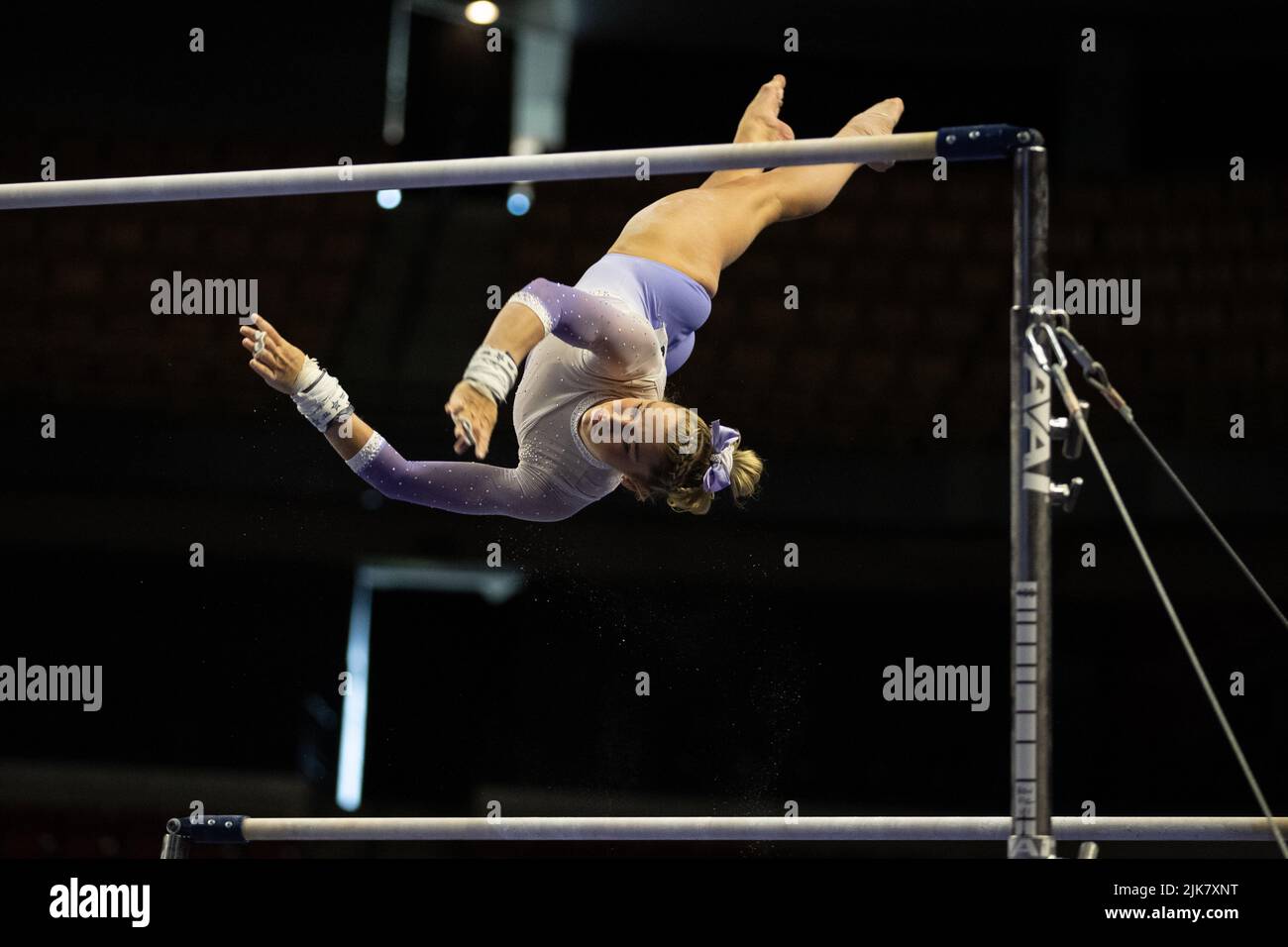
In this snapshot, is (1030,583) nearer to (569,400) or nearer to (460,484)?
(569,400)

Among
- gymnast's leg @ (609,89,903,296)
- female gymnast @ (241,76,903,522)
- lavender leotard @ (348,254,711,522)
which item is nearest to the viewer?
female gymnast @ (241,76,903,522)

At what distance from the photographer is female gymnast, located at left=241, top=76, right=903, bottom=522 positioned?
2.95 m

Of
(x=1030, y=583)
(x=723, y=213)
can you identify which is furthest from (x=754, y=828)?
(x=723, y=213)

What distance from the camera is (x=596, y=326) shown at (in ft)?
9.74

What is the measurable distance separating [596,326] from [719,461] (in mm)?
397

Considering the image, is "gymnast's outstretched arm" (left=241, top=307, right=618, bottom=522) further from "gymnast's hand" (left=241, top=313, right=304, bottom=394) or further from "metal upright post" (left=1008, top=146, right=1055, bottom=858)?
"metal upright post" (left=1008, top=146, right=1055, bottom=858)

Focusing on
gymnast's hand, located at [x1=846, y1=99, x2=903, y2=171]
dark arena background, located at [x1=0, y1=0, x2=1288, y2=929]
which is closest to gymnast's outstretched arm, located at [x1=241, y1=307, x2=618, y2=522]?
gymnast's hand, located at [x1=846, y1=99, x2=903, y2=171]

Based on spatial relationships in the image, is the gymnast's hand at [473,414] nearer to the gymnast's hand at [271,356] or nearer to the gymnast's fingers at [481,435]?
the gymnast's fingers at [481,435]

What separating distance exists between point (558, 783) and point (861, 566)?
1.31 meters

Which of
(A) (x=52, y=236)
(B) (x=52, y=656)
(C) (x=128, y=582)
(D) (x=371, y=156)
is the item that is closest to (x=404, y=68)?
(D) (x=371, y=156)

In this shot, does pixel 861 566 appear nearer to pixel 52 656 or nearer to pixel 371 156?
pixel 371 156

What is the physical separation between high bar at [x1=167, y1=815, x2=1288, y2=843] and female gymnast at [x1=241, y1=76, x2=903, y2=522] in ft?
2.36

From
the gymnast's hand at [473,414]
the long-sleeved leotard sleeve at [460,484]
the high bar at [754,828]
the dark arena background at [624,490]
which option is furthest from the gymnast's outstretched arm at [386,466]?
the dark arena background at [624,490]
